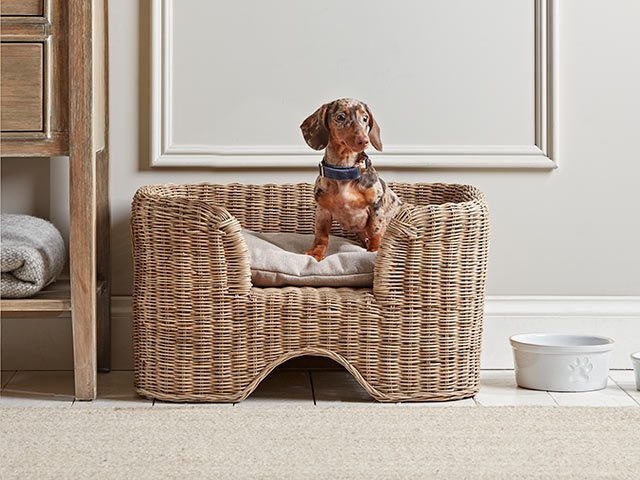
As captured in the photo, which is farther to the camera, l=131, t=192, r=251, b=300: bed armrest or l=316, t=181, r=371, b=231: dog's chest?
l=316, t=181, r=371, b=231: dog's chest

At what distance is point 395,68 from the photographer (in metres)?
2.43

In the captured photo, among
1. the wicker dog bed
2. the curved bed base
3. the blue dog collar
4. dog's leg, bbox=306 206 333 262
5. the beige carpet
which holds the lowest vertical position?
the beige carpet

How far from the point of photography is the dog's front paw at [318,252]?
2078mm

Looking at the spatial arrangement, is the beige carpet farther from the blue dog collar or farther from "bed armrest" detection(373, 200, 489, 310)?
the blue dog collar

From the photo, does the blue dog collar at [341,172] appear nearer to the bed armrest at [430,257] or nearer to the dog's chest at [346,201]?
the dog's chest at [346,201]

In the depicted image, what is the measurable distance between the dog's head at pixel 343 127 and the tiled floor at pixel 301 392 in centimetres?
53

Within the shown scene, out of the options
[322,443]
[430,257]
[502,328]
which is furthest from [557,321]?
[322,443]

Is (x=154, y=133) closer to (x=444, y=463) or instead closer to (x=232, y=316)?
(x=232, y=316)

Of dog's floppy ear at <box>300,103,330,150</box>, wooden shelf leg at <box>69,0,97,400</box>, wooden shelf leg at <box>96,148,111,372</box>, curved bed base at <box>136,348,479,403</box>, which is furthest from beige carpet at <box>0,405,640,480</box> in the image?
dog's floppy ear at <box>300,103,330,150</box>

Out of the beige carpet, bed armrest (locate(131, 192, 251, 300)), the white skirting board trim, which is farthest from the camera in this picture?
the white skirting board trim

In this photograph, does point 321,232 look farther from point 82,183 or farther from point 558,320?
point 558,320

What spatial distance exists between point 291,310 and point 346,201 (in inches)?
10.6

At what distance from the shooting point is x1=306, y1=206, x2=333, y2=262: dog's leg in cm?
209

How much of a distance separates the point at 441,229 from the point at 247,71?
73 cm
